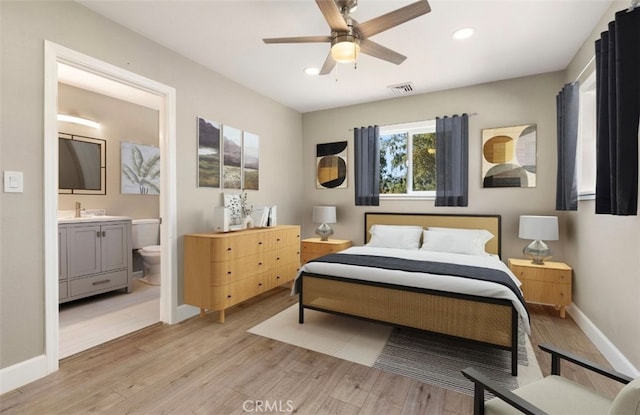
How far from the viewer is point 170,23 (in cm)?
260

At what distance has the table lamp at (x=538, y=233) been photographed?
3.24 metres

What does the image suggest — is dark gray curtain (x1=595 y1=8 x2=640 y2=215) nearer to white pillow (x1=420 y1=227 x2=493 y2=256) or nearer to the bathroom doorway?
white pillow (x1=420 y1=227 x2=493 y2=256)

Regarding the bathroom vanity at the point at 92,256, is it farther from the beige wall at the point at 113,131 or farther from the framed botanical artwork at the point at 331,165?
the framed botanical artwork at the point at 331,165

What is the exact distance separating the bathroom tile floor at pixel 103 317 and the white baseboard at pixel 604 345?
397cm

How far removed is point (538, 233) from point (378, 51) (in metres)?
2.64

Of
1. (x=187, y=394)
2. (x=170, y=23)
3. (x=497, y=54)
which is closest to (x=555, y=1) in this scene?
(x=497, y=54)

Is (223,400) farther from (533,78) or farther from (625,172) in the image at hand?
(533,78)

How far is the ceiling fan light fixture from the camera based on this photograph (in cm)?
211

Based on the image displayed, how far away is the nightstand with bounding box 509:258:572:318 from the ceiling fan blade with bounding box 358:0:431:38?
9.49 ft

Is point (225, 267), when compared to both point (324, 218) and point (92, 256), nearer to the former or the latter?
point (92, 256)

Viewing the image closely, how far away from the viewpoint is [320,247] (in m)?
4.62

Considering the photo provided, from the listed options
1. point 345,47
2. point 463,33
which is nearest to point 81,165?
point 345,47

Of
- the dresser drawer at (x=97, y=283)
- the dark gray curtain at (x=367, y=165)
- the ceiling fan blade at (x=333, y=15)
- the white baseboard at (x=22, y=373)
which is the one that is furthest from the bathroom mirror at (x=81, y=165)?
the ceiling fan blade at (x=333, y=15)

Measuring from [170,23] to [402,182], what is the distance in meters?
3.47
